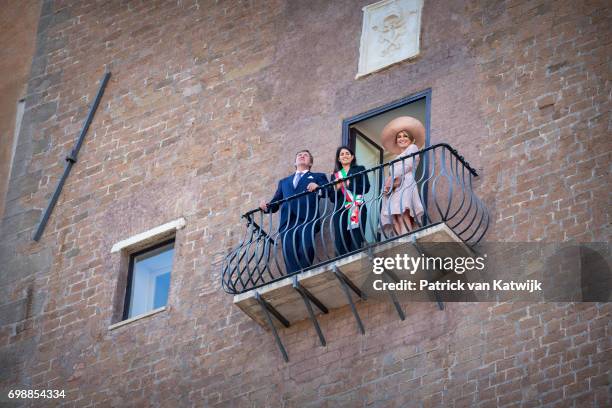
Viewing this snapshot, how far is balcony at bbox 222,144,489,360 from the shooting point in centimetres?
1509

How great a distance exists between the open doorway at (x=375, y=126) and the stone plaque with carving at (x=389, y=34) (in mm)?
594

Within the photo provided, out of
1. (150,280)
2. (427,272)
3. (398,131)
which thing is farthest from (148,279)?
(427,272)

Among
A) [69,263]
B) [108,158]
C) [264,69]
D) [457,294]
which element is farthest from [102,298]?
[457,294]

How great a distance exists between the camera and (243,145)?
17.7 m

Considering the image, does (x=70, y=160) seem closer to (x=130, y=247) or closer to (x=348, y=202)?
(x=130, y=247)

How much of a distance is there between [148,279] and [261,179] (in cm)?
176

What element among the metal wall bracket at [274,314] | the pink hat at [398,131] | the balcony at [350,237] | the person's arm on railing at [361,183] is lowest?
the metal wall bracket at [274,314]

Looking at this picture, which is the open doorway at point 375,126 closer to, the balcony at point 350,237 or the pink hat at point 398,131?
the pink hat at point 398,131

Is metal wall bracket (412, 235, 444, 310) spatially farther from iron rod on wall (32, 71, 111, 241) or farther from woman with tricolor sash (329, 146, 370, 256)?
iron rod on wall (32, 71, 111, 241)

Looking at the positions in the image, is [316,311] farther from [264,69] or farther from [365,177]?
[264,69]

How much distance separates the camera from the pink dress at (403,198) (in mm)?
15414

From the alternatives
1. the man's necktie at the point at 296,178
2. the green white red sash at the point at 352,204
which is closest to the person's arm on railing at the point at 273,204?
the man's necktie at the point at 296,178

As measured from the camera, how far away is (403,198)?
1550 cm

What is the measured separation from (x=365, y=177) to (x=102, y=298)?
11.7ft
